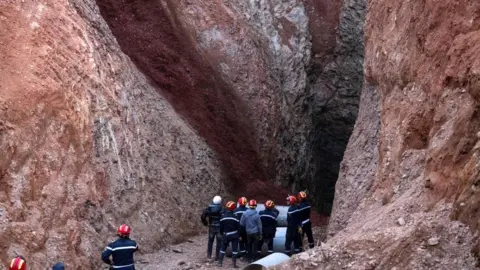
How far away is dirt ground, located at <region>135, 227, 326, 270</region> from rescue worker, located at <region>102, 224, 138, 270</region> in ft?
9.89

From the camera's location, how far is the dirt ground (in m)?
16.1

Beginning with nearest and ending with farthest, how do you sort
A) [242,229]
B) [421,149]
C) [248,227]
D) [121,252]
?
1. [121,252]
2. [421,149]
3. [248,227]
4. [242,229]

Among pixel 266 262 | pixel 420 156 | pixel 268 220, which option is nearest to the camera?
pixel 420 156

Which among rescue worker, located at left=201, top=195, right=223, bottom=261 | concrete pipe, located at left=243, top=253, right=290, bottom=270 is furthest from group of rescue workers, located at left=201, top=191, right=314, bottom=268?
concrete pipe, located at left=243, top=253, right=290, bottom=270

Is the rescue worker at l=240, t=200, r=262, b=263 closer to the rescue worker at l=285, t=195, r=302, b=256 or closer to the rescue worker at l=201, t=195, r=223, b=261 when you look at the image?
the rescue worker at l=201, t=195, r=223, b=261

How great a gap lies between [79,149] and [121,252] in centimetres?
393

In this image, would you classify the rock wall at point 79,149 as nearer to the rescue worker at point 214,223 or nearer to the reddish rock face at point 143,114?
the reddish rock face at point 143,114

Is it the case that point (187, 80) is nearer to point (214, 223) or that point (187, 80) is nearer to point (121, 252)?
point (214, 223)

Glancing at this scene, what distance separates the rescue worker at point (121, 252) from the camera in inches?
507

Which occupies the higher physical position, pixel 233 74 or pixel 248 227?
pixel 233 74

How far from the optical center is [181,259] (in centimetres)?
1684

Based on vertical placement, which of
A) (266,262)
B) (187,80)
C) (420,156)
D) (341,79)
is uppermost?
(341,79)

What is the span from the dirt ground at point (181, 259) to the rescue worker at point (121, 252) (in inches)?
119

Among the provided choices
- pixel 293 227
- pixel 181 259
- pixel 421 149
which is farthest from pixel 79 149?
pixel 421 149
